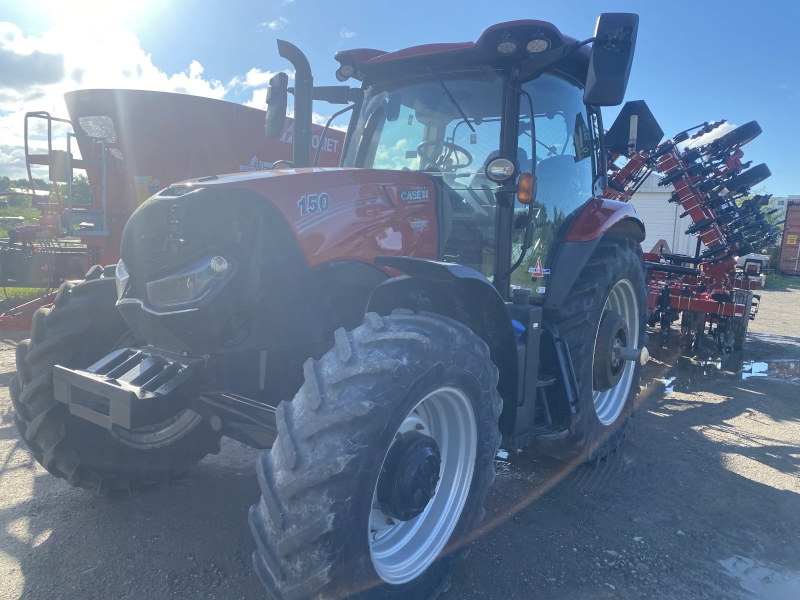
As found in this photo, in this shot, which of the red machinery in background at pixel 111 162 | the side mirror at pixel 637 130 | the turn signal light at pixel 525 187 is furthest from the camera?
the red machinery in background at pixel 111 162

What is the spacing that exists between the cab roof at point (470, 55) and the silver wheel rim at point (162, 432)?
2.25m

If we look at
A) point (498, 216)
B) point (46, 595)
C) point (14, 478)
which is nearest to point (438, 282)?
point (498, 216)

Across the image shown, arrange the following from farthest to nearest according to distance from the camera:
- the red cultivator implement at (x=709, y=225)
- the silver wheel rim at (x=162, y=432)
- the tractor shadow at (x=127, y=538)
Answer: the red cultivator implement at (x=709, y=225)
the silver wheel rim at (x=162, y=432)
the tractor shadow at (x=127, y=538)

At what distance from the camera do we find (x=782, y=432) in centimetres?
481

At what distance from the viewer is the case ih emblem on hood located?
2952 millimetres

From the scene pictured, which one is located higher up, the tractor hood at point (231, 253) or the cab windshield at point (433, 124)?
the cab windshield at point (433, 124)

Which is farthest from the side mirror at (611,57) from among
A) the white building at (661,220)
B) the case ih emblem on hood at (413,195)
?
the white building at (661,220)

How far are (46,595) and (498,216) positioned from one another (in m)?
2.76

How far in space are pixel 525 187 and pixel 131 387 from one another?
2090 mm

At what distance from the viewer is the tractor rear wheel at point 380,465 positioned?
1.83 m

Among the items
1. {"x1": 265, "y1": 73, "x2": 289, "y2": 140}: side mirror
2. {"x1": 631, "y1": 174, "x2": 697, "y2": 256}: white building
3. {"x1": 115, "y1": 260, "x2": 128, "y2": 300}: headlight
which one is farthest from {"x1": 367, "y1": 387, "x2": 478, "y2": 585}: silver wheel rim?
{"x1": 631, "y1": 174, "x2": 697, "y2": 256}: white building

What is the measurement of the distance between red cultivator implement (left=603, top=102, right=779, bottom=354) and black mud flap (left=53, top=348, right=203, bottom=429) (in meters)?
6.49

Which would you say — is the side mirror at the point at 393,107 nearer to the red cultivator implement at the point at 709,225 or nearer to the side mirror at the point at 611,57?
the side mirror at the point at 611,57

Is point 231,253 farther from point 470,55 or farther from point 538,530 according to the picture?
point 538,530
